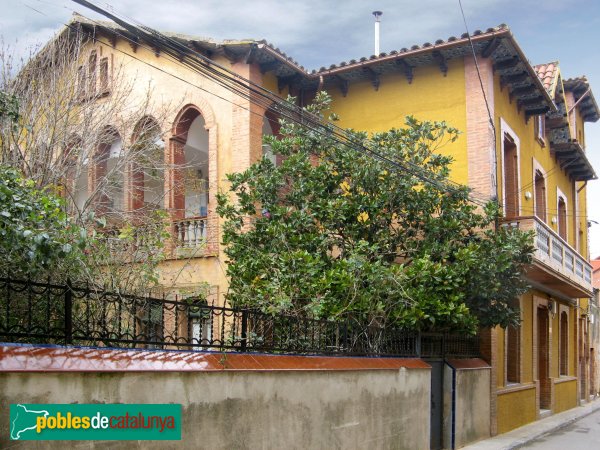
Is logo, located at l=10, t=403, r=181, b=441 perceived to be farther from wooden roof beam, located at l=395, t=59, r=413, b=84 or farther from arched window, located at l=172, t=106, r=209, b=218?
wooden roof beam, located at l=395, t=59, r=413, b=84

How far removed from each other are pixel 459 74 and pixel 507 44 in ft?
3.94

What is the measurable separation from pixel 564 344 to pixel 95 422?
22187 mm

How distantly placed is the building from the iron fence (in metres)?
3.06

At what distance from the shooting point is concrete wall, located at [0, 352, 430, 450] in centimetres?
589

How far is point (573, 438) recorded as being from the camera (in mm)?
16828

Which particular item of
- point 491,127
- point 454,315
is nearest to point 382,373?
point 454,315

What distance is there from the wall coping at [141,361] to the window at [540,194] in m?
13.8

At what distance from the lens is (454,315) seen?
11.4 m

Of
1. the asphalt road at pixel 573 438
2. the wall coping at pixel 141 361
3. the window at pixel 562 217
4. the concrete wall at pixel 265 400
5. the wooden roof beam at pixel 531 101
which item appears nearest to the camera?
the wall coping at pixel 141 361

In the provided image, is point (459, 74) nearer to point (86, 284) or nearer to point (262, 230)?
point (262, 230)

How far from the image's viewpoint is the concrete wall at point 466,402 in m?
13.8

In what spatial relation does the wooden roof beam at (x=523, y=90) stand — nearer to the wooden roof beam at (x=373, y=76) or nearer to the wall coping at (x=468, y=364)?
the wooden roof beam at (x=373, y=76)

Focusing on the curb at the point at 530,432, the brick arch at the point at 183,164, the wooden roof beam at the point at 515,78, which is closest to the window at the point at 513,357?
the curb at the point at 530,432

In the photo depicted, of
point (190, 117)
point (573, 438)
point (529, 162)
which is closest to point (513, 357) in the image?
point (573, 438)
